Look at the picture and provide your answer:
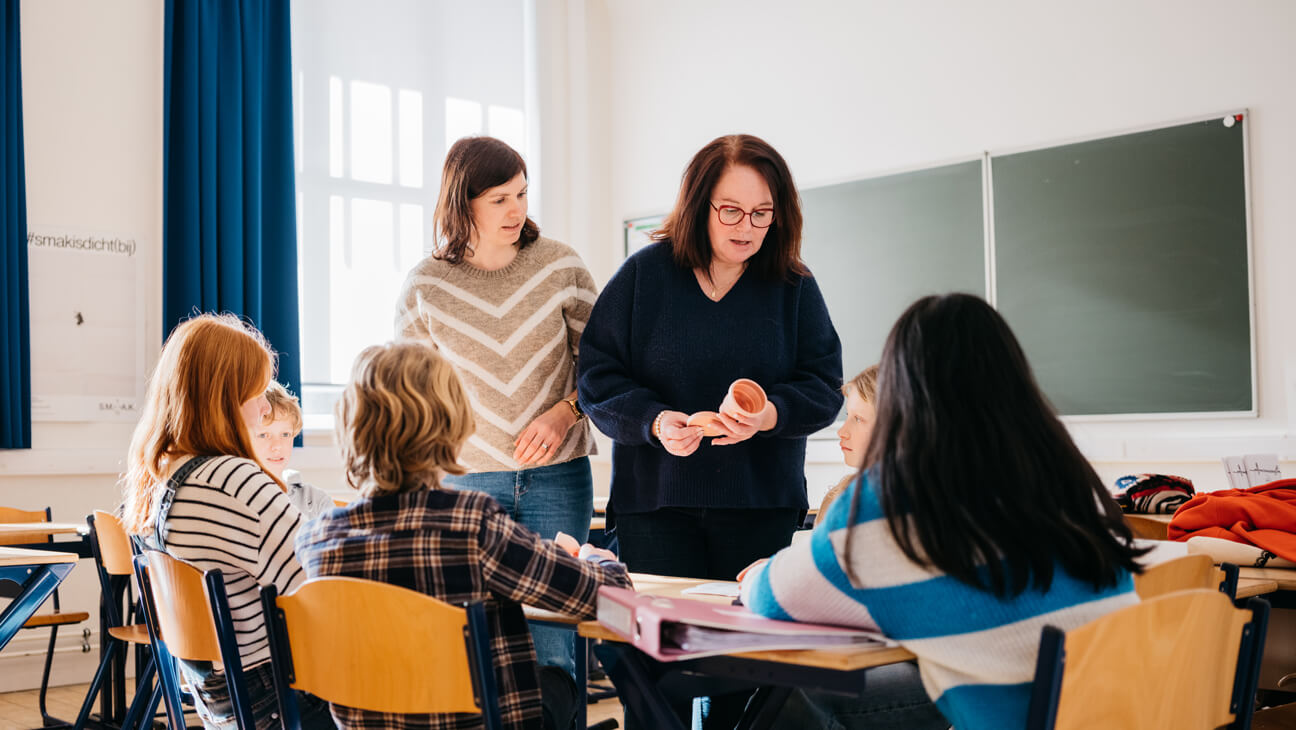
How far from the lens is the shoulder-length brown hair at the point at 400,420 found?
1.52 m

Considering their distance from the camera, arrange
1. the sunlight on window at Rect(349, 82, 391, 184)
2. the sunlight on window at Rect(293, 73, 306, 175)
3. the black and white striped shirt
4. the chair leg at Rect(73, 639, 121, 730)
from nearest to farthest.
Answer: the black and white striped shirt < the chair leg at Rect(73, 639, 121, 730) < the sunlight on window at Rect(293, 73, 306, 175) < the sunlight on window at Rect(349, 82, 391, 184)

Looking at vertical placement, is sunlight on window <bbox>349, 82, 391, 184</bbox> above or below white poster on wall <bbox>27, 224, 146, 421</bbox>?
above

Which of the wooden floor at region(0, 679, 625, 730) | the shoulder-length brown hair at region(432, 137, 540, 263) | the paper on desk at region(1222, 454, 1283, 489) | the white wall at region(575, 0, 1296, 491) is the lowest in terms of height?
the wooden floor at region(0, 679, 625, 730)

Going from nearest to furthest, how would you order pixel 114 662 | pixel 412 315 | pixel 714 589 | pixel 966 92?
pixel 714 589 < pixel 412 315 < pixel 114 662 < pixel 966 92

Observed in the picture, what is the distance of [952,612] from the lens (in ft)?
3.92

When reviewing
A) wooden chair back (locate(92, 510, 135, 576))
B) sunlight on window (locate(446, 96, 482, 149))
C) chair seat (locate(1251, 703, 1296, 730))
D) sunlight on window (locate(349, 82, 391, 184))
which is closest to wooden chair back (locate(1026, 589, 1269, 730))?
chair seat (locate(1251, 703, 1296, 730))

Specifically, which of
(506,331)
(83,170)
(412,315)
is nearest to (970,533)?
(506,331)

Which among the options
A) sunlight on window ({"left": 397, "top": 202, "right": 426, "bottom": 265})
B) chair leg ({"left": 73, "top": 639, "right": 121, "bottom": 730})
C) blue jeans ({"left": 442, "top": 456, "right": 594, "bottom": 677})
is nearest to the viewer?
blue jeans ({"left": 442, "top": 456, "right": 594, "bottom": 677})

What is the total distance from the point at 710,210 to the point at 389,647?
1048 millimetres

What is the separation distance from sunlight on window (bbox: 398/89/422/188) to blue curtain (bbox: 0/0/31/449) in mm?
1731

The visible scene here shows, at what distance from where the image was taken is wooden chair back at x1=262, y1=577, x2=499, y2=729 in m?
1.30

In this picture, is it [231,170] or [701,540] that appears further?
[231,170]

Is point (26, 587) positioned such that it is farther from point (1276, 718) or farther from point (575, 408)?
point (1276, 718)

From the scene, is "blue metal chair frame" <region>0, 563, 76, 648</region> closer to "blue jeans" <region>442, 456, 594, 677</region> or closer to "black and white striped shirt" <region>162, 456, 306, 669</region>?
"black and white striped shirt" <region>162, 456, 306, 669</region>
